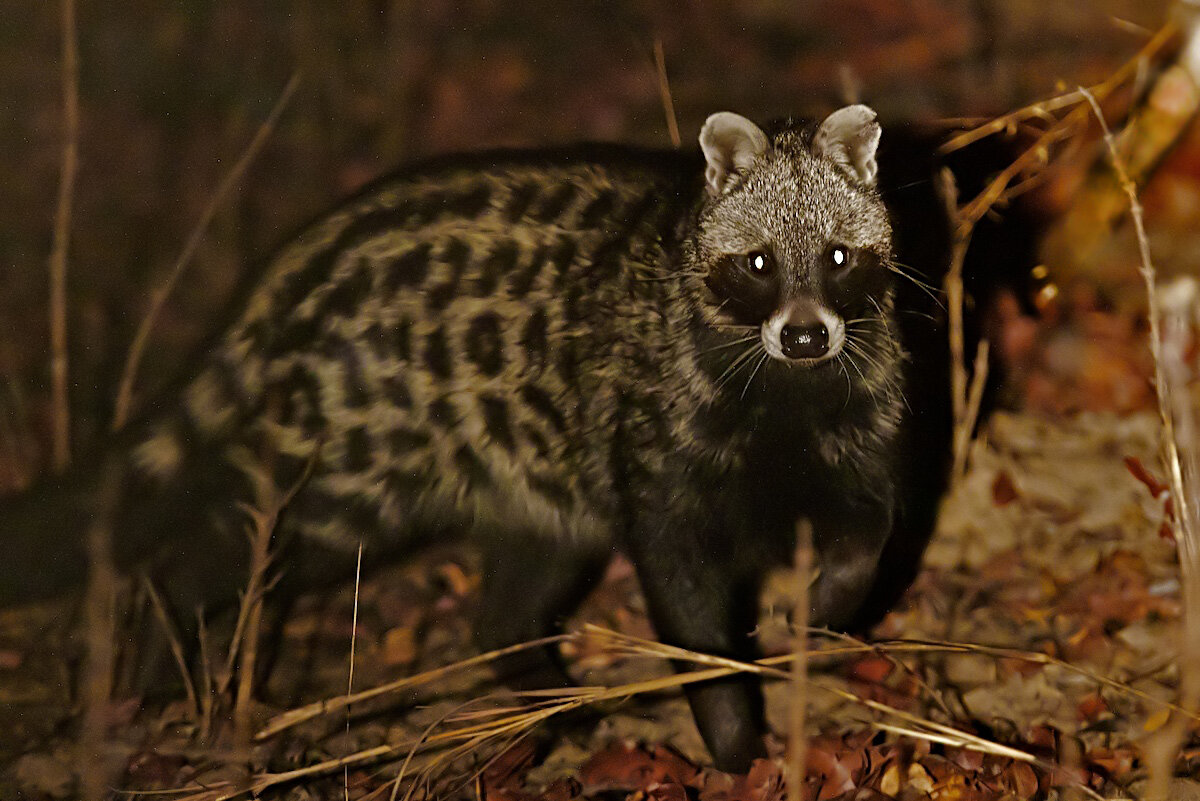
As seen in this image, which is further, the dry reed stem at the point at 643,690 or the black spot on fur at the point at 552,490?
the black spot on fur at the point at 552,490

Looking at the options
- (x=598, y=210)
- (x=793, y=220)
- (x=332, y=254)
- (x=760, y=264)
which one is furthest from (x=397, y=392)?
(x=793, y=220)

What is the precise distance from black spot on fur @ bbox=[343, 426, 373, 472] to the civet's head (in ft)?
4.38

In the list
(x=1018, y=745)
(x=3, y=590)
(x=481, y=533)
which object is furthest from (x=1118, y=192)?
(x=3, y=590)

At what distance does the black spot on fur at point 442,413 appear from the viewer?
3982 mm

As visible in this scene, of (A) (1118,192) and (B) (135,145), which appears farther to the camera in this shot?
(B) (135,145)

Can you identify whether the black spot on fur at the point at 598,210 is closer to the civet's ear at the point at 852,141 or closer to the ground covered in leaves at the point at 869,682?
the civet's ear at the point at 852,141

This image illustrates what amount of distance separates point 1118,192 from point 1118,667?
193 cm

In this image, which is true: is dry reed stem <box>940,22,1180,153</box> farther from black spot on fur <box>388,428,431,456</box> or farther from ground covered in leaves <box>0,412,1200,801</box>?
black spot on fur <box>388,428,431,456</box>

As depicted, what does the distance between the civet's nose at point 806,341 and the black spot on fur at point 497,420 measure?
50.8 inches

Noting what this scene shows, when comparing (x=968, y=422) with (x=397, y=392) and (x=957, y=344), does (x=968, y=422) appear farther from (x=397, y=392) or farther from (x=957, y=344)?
(x=397, y=392)

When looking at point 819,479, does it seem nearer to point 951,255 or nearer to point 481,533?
point 951,255

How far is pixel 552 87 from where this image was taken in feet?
22.2

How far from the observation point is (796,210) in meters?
3.29

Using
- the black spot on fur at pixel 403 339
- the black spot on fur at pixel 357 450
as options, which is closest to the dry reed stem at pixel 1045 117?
the black spot on fur at pixel 403 339
